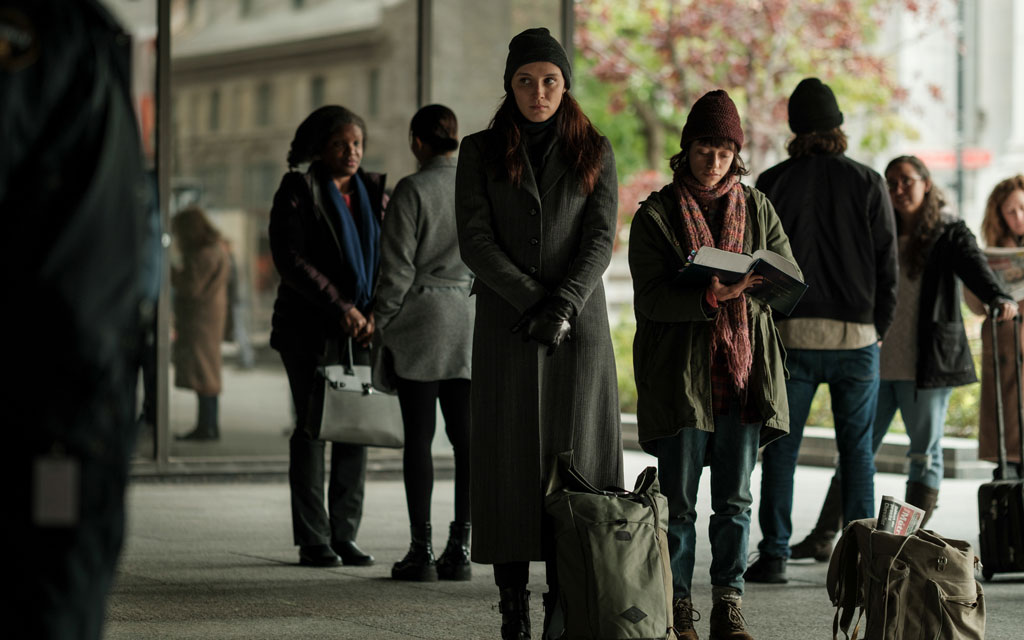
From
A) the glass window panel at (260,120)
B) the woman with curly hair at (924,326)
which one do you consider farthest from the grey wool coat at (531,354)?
the glass window panel at (260,120)

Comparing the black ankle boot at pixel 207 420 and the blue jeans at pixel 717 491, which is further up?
the black ankle boot at pixel 207 420

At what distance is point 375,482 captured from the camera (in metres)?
10.5

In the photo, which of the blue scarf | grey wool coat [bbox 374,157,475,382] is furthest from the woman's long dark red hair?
the blue scarf

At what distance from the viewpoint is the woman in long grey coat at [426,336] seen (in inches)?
242

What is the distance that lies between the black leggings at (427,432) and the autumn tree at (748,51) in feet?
51.9

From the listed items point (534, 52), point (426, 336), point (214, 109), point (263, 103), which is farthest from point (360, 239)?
point (263, 103)

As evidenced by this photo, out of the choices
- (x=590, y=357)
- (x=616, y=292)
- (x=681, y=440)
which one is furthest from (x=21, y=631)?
(x=616, y=292)

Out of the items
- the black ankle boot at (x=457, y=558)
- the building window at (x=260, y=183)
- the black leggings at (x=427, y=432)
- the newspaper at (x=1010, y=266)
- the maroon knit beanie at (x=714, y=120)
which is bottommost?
the black ankle boot at (x=457, y=558)

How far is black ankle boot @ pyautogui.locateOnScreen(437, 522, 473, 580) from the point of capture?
6293 millimetres

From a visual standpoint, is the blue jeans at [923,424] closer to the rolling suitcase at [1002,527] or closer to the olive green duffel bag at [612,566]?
the rolling suitcase at [1002,527]

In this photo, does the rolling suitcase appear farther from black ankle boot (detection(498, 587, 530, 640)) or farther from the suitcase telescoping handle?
black ankle boot (detection(498, 587, 530, 640))

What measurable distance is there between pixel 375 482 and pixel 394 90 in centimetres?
285

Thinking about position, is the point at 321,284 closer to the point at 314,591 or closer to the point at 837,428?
the point at 314,591

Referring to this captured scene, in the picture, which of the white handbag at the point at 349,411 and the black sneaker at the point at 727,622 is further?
the white handbag at the point at 349,411
